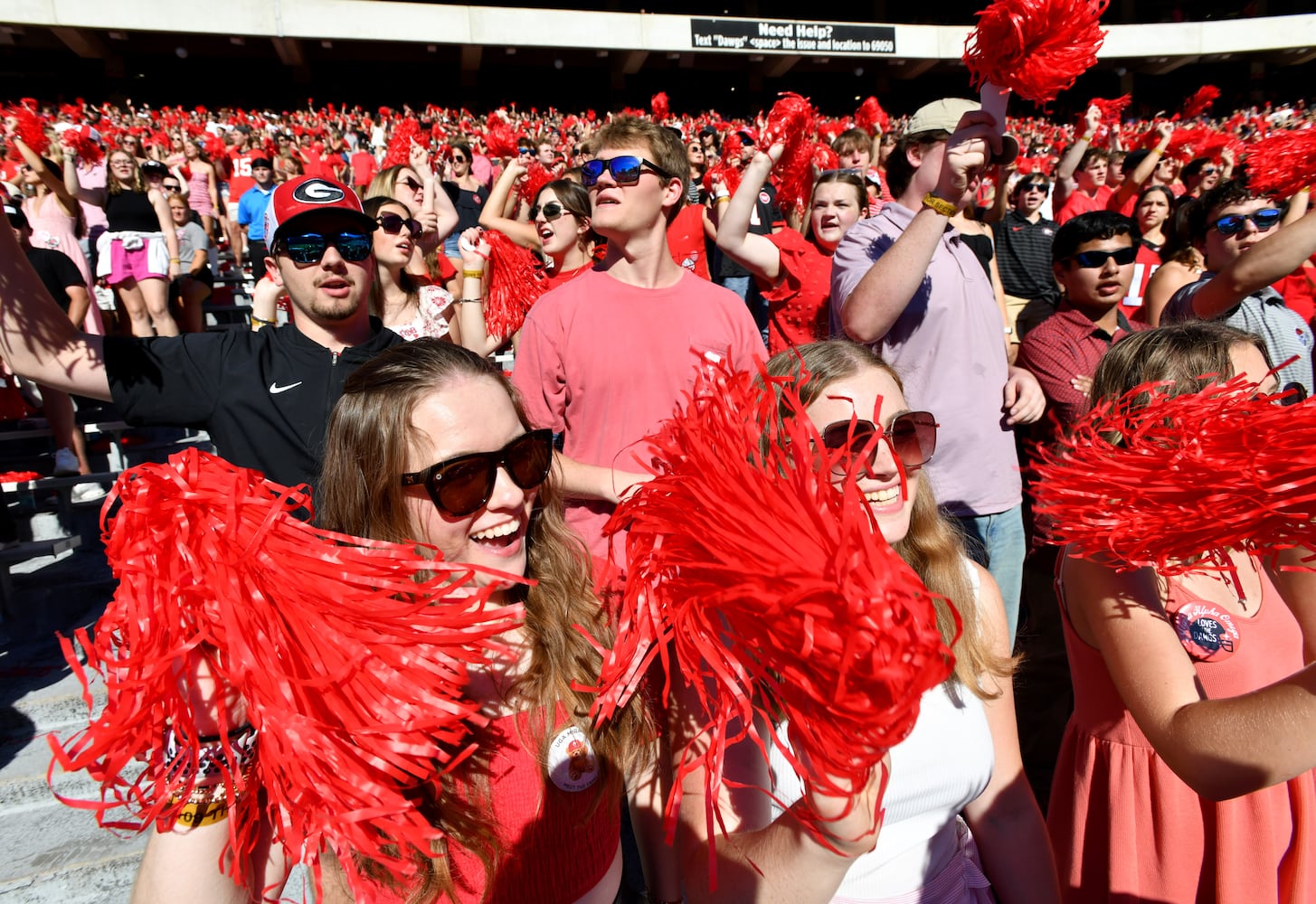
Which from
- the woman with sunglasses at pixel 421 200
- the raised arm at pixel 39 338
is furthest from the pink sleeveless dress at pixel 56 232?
the raised arm at pixel 39 338

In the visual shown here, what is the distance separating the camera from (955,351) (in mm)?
2799

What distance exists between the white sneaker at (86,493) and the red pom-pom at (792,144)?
4.59 meters

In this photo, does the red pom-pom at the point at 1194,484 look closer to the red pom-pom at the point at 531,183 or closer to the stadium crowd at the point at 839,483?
the stadium crowd at the point at 839,483

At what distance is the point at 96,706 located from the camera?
132 inches

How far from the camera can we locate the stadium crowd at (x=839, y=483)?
1330mm

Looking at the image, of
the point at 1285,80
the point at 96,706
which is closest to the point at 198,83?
the point at 96,706

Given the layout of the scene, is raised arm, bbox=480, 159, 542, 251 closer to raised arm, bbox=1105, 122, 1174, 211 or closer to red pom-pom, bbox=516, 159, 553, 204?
red pom-pom, bbox=516, 159, 553, 204

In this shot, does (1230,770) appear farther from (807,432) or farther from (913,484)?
(807,432)

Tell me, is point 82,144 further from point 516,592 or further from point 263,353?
point 516,592

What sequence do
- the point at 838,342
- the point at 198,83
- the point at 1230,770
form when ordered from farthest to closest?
1. the point at 198,83
2. the point at 838,342
3. the point at 1230,770

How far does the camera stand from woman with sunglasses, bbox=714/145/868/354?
358cm

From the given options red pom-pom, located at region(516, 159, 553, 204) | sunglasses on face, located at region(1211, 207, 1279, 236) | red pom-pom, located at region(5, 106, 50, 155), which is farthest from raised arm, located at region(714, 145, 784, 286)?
red pom-pom, located at region(5, 106, 50, 155)

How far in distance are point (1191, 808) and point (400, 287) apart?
3.66 m

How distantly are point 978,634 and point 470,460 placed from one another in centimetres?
112
